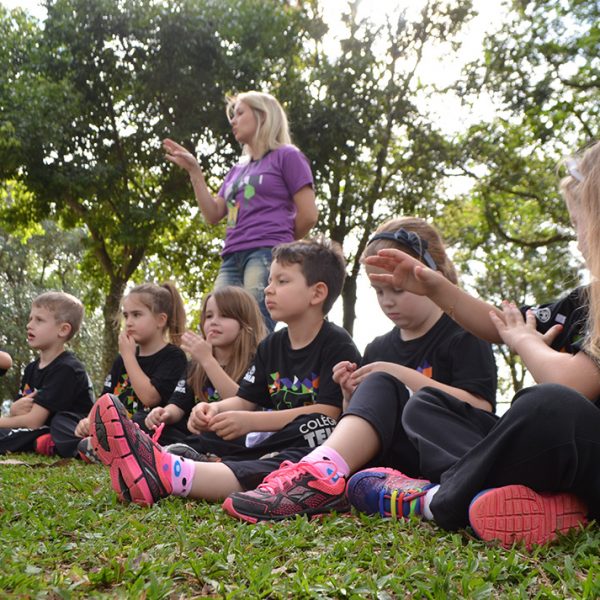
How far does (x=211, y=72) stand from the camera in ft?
46.9

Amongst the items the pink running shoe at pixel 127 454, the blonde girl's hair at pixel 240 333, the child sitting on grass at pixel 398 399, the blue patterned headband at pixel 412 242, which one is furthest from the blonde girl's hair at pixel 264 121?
the pink running shoe at pixel 127 454

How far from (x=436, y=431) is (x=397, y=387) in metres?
0.41

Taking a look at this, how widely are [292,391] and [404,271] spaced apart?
4.33 feet

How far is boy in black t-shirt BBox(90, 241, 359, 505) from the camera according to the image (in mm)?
2824

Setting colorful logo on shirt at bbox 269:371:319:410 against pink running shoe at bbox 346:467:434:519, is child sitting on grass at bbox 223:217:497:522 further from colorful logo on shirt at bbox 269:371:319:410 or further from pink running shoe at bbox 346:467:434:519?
colorful logo on shirt at bbox 269:371:319:410

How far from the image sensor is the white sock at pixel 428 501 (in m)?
2.46

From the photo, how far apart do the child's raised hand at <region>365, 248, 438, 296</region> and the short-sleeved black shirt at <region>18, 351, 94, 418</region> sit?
12.1 ft

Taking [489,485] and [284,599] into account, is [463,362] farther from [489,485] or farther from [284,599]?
[284,599]

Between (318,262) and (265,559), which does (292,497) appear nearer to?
(265,559)

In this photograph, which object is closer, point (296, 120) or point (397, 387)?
point (397, 387)

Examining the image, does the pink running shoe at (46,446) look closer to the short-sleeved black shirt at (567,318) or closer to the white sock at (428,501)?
the white sock at (428,501)

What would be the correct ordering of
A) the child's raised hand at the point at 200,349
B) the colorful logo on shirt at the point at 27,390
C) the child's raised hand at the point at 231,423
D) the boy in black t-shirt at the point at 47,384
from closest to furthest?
the child's raised hand at the point at 231,423 → the child's raised hand at the point at 200,349 → the boy in black t-shirt at the point at 47,384 → the colorful logo on shirt at the point at 27,390

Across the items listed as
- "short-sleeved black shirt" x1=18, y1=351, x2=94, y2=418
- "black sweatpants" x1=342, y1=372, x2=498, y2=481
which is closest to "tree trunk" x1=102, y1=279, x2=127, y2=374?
"short-sleeved black shirt" x1=18, y1=351, x2=94, y2=418

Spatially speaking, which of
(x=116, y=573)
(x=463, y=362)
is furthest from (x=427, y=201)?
(x=116, y=573)
